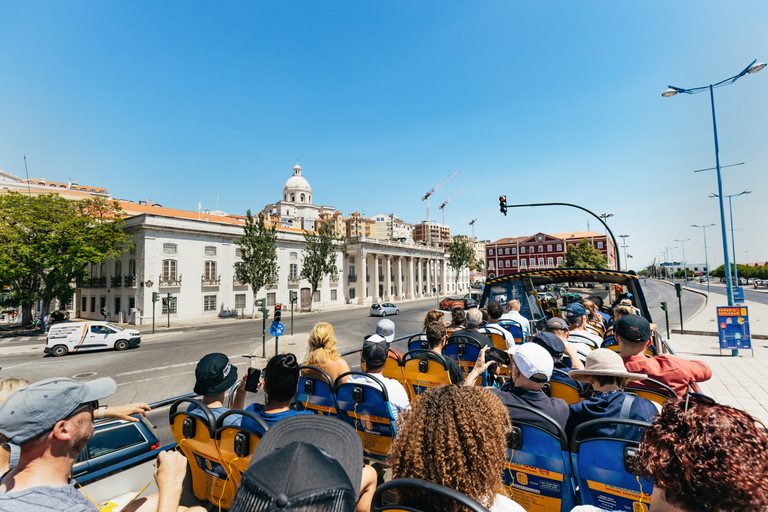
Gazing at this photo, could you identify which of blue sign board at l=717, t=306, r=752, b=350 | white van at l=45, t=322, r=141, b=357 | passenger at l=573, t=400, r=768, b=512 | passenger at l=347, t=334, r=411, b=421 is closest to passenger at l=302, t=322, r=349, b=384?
passenger at l=347, t=334, r=411, b=421

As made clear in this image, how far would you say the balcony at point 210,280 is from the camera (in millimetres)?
37688

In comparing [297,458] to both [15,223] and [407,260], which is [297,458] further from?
[407,260]

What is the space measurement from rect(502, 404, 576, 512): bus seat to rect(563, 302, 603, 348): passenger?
404cm

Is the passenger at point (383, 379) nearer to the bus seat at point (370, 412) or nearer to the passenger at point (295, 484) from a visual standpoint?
the bus seat at point (370, 412)

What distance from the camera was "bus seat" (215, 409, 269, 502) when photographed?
2545 mm

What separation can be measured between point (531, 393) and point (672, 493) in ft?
5.73

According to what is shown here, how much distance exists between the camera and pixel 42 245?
27062 millimetres

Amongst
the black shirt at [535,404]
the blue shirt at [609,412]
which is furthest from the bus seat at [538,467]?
the blue shirt at [609,412]

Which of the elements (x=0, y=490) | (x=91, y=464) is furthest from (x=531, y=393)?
(x=91, y=464)

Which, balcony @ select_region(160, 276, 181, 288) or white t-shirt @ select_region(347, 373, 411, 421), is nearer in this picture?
white t-shirt @ select_region(347, 373, 411, 421)

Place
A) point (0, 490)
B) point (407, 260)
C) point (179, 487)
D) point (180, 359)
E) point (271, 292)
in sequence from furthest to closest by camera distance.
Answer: point (407, 260) < point (271, 292) < point (180, 359) < point (179, 487) < point (0, 490)

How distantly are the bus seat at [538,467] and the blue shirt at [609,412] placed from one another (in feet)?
0.86

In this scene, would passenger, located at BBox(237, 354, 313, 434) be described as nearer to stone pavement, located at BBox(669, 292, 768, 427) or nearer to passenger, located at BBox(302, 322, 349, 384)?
passenger, located at BBox(302, 322, 349, 384)

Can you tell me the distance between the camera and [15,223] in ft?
88.6
